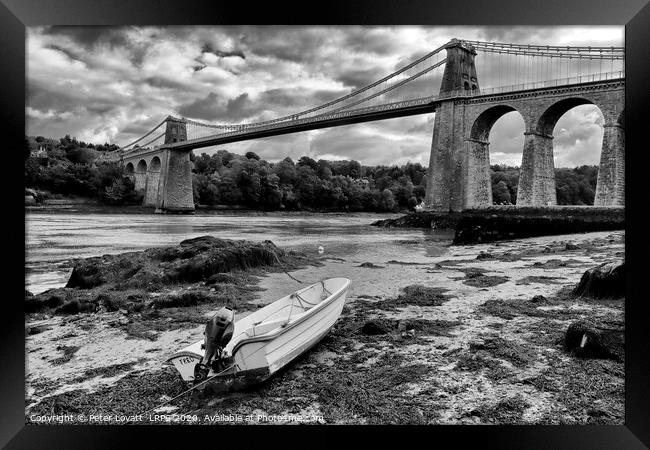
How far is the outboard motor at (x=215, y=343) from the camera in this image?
2.54m

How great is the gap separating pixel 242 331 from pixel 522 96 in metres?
3.76

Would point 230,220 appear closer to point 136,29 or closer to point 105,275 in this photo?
point 105,275

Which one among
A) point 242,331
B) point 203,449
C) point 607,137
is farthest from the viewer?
point 607,137

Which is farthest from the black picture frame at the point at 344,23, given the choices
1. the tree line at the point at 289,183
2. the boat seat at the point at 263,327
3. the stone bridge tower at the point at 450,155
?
the stone bridge tower at the point at 450,155

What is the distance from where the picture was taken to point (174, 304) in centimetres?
354

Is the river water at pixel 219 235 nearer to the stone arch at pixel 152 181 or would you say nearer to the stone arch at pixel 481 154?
the stone arch at pixel 152 181

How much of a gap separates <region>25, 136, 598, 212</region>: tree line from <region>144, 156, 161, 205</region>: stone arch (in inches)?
4.4

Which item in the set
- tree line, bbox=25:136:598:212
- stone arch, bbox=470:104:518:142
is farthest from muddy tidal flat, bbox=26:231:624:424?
stone arch, bbox=470:104:518:142

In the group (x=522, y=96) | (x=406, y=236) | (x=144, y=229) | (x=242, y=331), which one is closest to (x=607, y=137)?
(x=522, y=96)

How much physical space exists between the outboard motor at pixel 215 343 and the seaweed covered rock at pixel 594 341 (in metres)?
2.52

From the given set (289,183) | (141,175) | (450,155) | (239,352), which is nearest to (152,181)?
(141,175)

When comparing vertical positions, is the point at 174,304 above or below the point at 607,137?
below

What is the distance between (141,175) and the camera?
4.48 meters

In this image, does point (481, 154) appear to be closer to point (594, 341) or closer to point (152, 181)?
point (594, 341)
